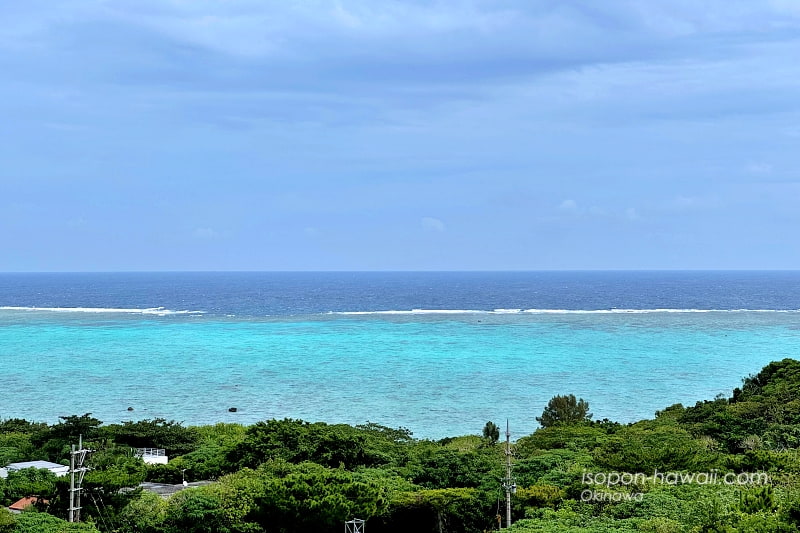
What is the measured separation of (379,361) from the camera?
5991cm

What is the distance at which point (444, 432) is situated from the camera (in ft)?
124

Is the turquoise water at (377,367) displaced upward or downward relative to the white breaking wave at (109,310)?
downward

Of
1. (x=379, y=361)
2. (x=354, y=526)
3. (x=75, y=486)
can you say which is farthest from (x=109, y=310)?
(x=354, y=526)

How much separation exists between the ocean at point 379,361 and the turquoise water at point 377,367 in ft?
0.62

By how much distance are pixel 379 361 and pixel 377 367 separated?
2.97m

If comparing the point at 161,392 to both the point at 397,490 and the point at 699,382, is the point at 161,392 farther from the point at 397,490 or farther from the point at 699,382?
the point at 699,382

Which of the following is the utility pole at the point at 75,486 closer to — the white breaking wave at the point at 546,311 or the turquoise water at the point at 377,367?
the turquoise water at the point at 377,367

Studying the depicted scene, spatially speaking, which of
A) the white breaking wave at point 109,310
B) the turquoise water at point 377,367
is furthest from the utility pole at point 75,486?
the white breaking wave at point 109,310

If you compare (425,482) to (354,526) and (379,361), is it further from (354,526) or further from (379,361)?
(379,361)

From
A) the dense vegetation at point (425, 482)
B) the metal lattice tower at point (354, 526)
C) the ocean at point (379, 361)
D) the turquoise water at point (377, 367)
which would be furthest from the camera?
the ocean at point (379, 361)

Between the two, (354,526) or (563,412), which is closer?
(354,526)

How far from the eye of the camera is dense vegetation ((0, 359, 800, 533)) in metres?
17.0

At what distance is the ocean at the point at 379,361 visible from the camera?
142 ft

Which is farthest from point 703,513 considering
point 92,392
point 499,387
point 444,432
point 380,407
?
point 92,392
